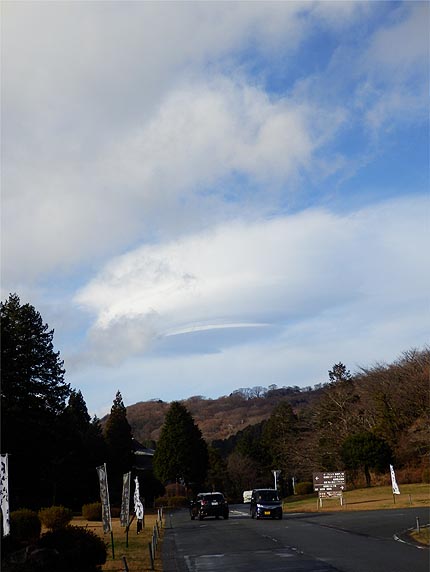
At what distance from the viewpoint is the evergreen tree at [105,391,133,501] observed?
66.7 m

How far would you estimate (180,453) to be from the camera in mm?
75312

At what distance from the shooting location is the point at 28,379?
137 feet

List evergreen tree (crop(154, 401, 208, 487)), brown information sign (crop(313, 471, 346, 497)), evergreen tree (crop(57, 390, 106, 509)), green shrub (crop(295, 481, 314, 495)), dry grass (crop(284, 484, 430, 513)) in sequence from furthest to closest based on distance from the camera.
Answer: evergreen tree (crop(154, 401, 208, 487)), green shrub (crop(295, 481, 314, 495)), evergreen tree (crop(57, 390, 106, 509)), brown information sign (crop(313, 471, 346, 497)), dry grass (crop(284, 484, 430, 513))

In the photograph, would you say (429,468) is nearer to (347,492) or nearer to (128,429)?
(347,492)

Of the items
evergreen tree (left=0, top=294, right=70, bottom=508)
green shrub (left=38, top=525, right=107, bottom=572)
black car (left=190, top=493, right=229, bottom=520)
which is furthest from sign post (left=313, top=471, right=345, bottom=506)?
green shrub (left=38, top=525, right=107, bottom=572)

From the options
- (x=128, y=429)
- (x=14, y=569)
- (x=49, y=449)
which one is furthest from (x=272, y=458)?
(x=14, y=569)

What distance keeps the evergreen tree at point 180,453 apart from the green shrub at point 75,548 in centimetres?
6122

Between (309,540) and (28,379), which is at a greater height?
(28,379)

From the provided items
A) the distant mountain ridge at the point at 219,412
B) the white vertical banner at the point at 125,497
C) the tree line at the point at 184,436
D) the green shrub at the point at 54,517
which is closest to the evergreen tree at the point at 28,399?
the tree line at the point at 184,436

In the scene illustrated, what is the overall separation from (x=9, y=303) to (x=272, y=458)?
52559 mm

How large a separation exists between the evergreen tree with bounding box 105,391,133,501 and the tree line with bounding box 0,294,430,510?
0.45 ft

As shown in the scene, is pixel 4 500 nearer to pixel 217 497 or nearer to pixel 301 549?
pixel 301 549

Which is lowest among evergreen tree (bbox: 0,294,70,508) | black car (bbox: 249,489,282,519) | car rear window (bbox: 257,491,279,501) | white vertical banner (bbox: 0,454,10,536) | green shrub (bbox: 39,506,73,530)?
black car (bbox: 249,489,282,519)

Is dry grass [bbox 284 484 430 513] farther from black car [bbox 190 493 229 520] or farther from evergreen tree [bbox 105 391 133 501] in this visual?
evergreen tree [bbox 105 391 133 501]
